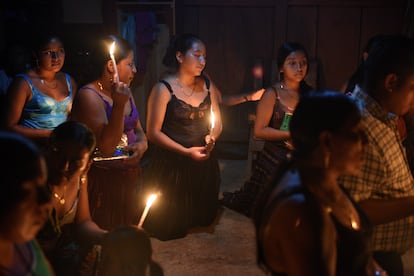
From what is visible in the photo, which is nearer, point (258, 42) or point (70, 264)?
point (70, 264)

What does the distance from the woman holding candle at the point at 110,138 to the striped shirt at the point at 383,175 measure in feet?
5.58

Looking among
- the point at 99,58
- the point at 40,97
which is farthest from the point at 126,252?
the point at 40,97

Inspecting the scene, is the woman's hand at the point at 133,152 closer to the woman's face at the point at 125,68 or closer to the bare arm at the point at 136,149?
the bare arm at the point at 136,149

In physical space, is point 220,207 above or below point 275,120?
below

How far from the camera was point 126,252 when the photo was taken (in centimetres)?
205

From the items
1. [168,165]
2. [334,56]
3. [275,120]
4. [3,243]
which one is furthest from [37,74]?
[334,56]

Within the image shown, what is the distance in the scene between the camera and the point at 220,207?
5.73 m

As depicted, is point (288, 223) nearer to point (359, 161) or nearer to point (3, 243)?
point (359, 161)

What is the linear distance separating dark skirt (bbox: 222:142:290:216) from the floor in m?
0.15

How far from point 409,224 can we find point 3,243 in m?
1.82

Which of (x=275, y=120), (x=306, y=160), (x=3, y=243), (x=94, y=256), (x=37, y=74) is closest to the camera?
(x=3, y=243)

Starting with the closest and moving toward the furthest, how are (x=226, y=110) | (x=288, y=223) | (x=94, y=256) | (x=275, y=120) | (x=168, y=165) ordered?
(x=288, y=223)
(x=94, y=256)
(x=275, y=120)
(x=168, y=165)
(x=226, y=110)

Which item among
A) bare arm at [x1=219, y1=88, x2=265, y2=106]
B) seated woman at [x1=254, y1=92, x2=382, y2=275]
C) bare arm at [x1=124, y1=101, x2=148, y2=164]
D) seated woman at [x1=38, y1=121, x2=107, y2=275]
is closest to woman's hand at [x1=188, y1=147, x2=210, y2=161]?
bare arm at [x1=219, y1=88, x2=265, y2=106]

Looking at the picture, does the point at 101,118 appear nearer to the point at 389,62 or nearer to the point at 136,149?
the point at 136,149
